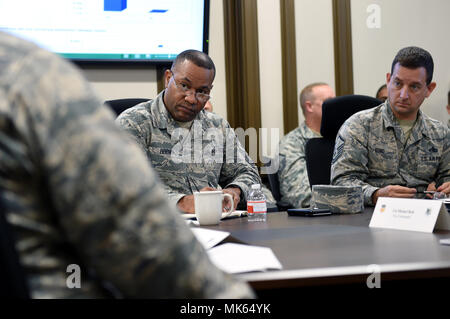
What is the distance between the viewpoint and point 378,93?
3.80 m

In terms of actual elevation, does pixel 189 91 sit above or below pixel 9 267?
above

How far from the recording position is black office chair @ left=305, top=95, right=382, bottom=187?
2.61 m

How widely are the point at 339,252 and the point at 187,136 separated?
143cm

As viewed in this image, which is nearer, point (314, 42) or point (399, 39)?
point (314, 42)

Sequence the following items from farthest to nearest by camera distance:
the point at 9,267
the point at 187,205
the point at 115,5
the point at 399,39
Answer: the point at 399,39, the point at 115,5, the point at 187,205, the point at 9,267

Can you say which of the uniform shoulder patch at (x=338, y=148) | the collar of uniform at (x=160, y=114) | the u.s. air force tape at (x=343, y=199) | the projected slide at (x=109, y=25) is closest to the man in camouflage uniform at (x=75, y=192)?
the u.s. air force tape at (x=343, y=199)

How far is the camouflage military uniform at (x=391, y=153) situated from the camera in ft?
7.79

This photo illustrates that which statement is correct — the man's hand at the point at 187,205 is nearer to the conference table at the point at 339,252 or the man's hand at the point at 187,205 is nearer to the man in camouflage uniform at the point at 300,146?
the conference table at the point at 339,252

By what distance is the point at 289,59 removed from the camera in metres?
3.66

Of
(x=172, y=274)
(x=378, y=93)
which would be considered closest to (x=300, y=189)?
(x=378, y=93)

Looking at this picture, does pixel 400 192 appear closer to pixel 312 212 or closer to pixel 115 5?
pixel 312 212

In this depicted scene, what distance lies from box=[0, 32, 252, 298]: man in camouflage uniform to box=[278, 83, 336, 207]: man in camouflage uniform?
9.83 feet

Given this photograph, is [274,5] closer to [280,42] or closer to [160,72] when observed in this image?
[280,42]

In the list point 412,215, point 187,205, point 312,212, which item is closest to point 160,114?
point 187,205
